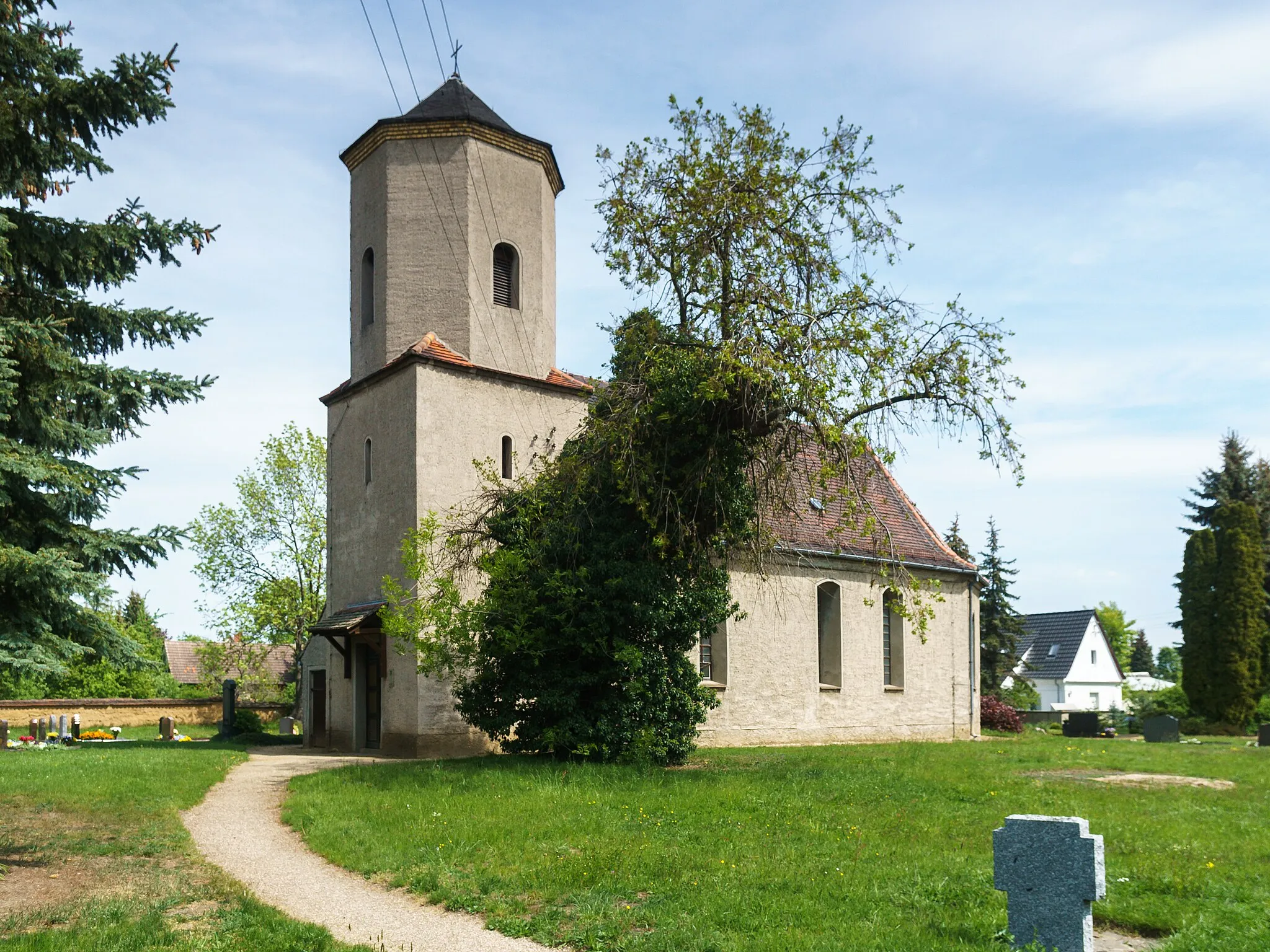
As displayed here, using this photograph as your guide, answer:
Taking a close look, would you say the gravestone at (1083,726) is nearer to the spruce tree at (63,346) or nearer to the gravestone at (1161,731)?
the gravestone at (1161,731)

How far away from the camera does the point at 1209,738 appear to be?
113 feet

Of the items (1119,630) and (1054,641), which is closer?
(1054,641)

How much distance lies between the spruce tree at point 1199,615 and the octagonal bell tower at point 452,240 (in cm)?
2974

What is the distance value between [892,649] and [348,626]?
16337 mm

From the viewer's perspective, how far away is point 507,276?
80.2ft

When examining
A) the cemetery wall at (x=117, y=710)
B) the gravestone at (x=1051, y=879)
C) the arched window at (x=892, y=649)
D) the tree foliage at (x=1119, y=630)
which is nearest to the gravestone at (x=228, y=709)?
the cemetery wall at (x=117, y=710)

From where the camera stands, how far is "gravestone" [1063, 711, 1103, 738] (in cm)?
3616

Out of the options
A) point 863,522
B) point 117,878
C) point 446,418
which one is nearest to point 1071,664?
point 863,522

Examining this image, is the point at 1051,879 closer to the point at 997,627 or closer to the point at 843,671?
the point at 843,671

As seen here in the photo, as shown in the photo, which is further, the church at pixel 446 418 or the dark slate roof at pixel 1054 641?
the dark slate roof at pixel 1054 641

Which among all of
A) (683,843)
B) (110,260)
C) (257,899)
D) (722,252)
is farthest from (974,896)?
(722,252)

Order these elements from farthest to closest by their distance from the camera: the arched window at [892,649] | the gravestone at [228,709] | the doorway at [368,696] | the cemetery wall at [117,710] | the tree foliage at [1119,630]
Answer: the tree foliage at [1119,630]
the cemetery wall at [117,710]
the arched window at [892,649]
the gravestone at [228,709]
the doorway at [368,696]

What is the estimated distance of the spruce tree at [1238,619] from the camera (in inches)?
1494

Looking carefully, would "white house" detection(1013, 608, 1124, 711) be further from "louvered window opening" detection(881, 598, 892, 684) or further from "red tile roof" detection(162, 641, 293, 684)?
"red tile roof" detection(162, 641, 293, 684)
